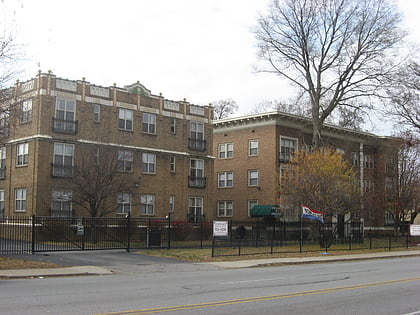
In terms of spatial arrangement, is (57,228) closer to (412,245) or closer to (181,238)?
(181,238)

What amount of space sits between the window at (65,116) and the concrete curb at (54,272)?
18.8 m

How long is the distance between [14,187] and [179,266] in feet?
65.6

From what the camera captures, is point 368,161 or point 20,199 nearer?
point 20,199

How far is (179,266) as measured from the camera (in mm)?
21453

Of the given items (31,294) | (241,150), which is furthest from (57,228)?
(241,150)

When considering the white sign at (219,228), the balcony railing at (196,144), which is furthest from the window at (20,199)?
the white sign at (219,228)

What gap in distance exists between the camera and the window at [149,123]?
41.5m

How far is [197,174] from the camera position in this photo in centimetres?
4494

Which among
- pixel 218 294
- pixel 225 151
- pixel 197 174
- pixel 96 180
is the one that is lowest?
pixel 218 294

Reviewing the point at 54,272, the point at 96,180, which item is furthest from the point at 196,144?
the point at 54,272

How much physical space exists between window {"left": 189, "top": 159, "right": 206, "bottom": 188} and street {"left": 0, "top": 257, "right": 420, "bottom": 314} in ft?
85.0

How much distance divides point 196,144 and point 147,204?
7.18 meters

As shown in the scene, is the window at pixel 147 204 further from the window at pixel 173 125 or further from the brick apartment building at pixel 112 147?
the window at pixel 173 125

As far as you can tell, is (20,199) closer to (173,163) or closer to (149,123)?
(149,123)
